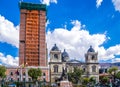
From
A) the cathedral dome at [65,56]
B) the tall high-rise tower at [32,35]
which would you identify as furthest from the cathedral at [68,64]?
the tall high-rise tower at [32,35]

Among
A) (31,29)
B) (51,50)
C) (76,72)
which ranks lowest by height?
(76,72)

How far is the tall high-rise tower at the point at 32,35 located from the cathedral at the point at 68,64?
6253 mm

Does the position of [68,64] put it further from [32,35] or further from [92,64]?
[32,35]

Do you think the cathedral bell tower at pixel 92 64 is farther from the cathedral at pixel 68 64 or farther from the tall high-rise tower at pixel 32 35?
the tall high-rise tower at pixel 32 35

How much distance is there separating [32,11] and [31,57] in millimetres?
23815

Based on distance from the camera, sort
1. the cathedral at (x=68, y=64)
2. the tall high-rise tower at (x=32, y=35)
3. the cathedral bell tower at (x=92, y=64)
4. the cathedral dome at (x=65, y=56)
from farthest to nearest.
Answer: the cathedral dome at (x=65, y=56), the cathedral bell tower at (x=92, y=64), the tall high-rise tower at (x=32, y=35), the cathedral at (x=68, y=64)

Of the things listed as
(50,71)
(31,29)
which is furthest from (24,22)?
(50,71)

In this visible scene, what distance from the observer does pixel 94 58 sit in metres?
162

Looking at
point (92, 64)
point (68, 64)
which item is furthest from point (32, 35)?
point (92, 64)

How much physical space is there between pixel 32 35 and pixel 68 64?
22848mm

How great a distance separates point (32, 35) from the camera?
16488 cm

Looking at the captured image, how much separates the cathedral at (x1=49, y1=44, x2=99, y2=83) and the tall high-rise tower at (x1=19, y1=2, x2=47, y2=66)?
6253 mm

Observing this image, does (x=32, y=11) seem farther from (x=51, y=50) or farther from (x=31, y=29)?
(x=51, y=50)

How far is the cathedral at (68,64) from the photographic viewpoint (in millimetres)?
155375
